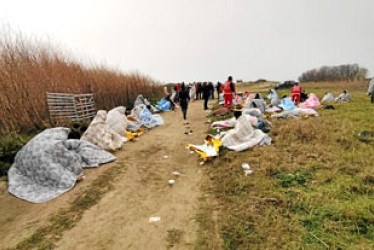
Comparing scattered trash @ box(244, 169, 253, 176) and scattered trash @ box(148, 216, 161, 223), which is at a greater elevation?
scattered trash @ box(244, 169, 253, 176)

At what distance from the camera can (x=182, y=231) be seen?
2.06 m

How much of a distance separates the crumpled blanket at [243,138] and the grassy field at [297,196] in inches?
9.0

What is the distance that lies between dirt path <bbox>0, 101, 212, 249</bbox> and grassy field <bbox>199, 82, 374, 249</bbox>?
0.32 metres

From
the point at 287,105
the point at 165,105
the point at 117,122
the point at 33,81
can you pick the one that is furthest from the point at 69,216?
the point at 165,105

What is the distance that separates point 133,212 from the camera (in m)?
2.42

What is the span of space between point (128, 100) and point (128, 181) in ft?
27.0

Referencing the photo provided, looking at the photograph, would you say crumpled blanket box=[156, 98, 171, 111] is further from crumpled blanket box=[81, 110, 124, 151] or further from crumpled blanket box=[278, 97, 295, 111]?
crumpled blanket box=[81, 110, 124, 151]

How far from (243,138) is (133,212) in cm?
280

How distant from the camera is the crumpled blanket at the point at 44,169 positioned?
283 centimetres

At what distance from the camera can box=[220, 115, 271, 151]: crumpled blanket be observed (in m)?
3.97

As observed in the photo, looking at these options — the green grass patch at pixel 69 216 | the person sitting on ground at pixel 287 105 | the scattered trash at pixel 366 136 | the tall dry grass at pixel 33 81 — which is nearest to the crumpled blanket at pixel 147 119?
the tall dry grass at pixel 33 81

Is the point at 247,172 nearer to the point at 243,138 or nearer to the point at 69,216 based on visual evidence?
the point at 243,138

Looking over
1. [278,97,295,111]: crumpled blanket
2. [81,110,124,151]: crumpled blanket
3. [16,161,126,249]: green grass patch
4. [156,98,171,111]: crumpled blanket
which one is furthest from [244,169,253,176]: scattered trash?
[156,98,171,111]: crumpled blanket

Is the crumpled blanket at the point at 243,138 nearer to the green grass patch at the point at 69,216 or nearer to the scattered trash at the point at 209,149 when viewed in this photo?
the scattered trash at the point at 209,149
